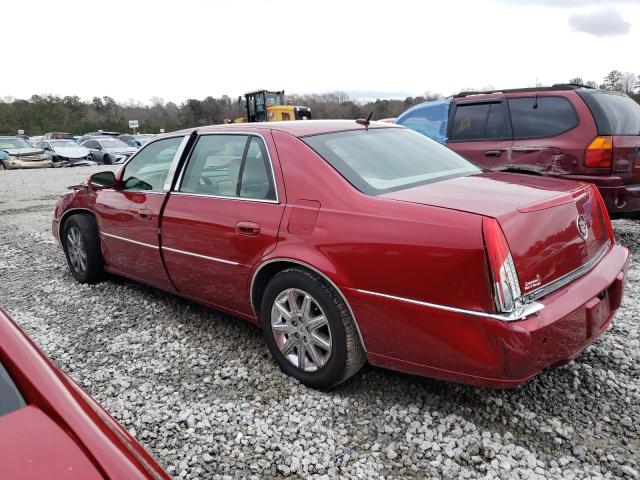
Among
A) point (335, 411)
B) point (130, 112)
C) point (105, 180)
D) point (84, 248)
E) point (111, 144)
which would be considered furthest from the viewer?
point (130, 112)

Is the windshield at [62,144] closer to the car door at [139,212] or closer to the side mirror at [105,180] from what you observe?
the car door at [139,212]

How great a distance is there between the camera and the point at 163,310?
4.14 m

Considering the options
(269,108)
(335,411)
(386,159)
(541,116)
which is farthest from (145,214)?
(269,108)

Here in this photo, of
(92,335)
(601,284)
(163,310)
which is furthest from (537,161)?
(92,335)

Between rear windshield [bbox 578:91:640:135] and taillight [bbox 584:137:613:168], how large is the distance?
0.30 ft

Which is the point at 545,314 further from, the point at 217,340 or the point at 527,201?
the point at 217,340

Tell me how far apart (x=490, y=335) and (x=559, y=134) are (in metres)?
3.87

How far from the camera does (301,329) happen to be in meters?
2.83

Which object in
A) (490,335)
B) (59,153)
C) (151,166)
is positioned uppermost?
(151,166)

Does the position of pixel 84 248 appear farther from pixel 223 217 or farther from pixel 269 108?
pixel 269 108

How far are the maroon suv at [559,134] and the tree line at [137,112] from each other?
3834cm

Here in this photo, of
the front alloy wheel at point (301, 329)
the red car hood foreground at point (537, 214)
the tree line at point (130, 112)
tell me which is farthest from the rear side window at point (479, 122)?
the tree line at point (130, 112)

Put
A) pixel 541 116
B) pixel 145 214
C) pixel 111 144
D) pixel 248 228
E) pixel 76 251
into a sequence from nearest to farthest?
pixel 248 228, pixel 145 214, pixel 76 251, pixel 541 116, pixel 111 144

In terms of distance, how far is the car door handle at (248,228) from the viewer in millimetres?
2951
